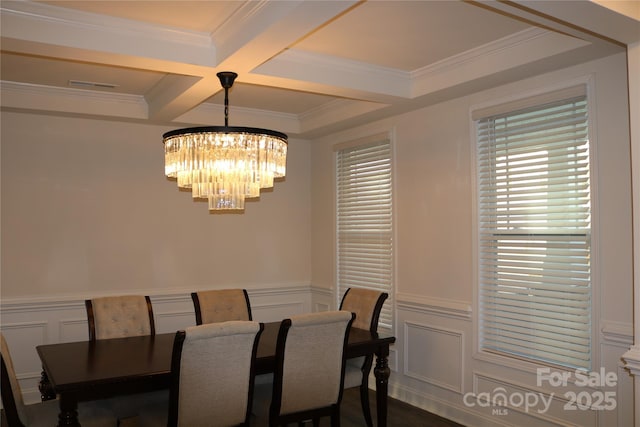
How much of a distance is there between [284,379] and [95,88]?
2.91 meters

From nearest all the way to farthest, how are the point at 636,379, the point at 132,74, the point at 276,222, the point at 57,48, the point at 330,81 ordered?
the point at 636,379, the point at 57,48, the point at 330,81, the point at 132,74, the point at 276,222

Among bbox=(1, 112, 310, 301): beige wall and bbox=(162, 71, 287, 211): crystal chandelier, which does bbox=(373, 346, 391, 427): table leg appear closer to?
bbox=(162, 71, 287, 211): crystal chandelier

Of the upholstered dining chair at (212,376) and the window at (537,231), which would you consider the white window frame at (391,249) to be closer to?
the window at (537,231)

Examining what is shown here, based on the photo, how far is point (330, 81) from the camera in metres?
3.70

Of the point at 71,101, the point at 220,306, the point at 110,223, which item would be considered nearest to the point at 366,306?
the point at 220,306

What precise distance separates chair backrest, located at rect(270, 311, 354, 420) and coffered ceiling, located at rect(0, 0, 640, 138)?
5.13 feet

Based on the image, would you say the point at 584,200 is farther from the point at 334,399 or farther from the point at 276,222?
the point at 276,222

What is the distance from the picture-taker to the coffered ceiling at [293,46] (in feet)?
8.72

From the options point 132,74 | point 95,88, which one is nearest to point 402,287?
point 132,74

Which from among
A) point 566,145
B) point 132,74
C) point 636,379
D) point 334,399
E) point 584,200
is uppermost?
point 132,74

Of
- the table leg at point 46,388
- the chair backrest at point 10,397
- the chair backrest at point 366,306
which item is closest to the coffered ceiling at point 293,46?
the chair backrest at point 366,306

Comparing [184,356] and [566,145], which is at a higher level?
[566,145]

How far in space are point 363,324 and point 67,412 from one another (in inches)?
82.6

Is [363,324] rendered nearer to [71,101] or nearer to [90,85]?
[90,85]
